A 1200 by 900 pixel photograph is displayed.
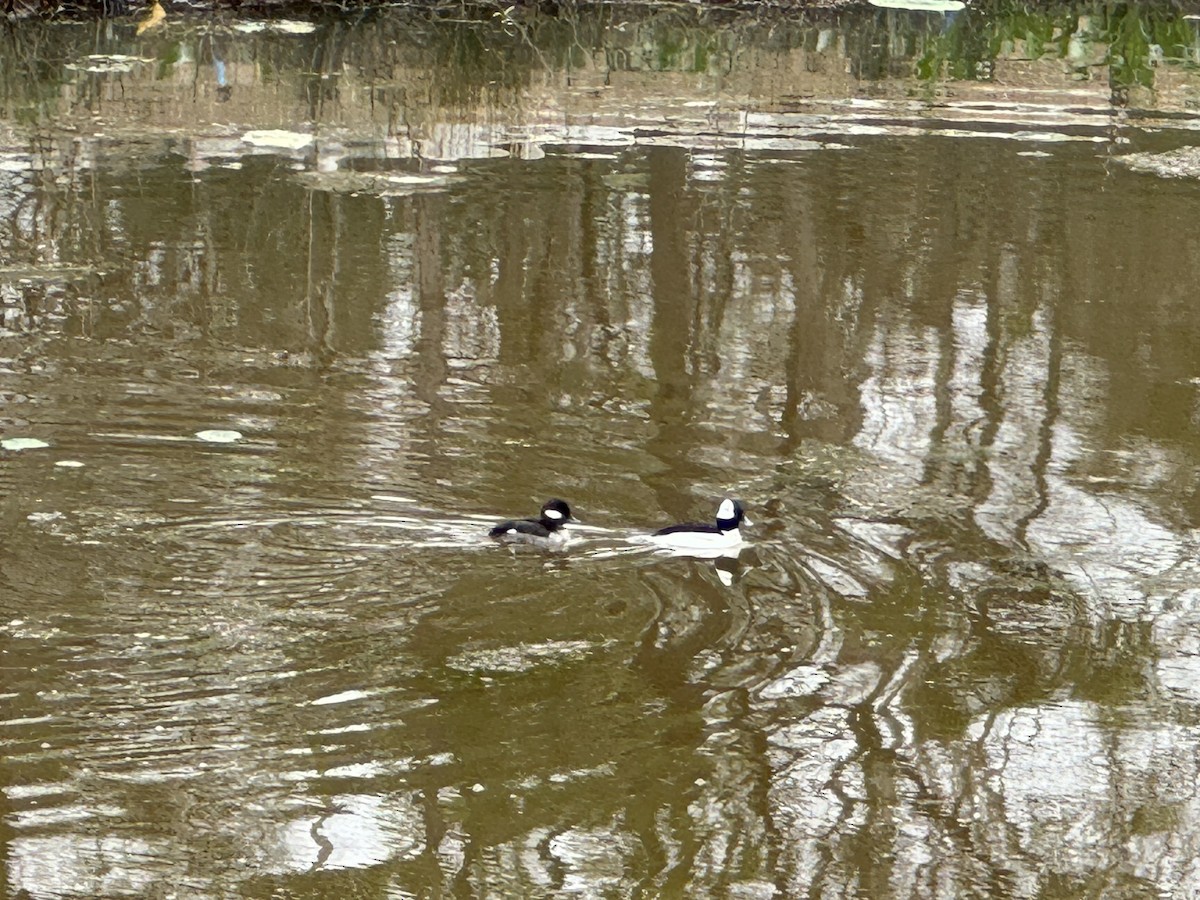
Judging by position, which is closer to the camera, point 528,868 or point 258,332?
point 528,868

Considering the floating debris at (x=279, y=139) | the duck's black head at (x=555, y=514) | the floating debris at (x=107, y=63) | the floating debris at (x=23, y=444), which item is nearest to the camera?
the duck's black head at (x=555, y=514)

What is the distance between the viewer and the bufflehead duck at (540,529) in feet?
22.9

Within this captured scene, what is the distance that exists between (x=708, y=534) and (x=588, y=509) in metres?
0.72

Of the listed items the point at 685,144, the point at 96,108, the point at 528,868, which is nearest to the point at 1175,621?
the point at 528,868

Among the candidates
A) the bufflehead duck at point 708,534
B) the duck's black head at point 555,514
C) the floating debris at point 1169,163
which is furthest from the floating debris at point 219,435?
the floating debris at point 1169,163

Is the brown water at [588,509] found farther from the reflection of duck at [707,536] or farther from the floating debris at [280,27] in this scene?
the floating debris at [280,27]

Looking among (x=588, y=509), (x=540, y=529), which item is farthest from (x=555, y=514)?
(x=588, y=509)

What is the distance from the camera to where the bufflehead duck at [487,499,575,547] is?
6.98 metres

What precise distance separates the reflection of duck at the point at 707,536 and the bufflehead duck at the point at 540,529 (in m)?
0.39

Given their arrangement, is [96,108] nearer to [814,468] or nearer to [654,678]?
[814,468]

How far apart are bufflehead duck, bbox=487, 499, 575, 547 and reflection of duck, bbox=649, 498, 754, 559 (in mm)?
395

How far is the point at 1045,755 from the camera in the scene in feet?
19.3

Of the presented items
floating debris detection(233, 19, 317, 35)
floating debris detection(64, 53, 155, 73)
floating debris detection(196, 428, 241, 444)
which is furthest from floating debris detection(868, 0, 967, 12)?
floating debris detection(196, 428, 241, 444)

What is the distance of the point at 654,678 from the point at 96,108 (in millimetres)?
10546
